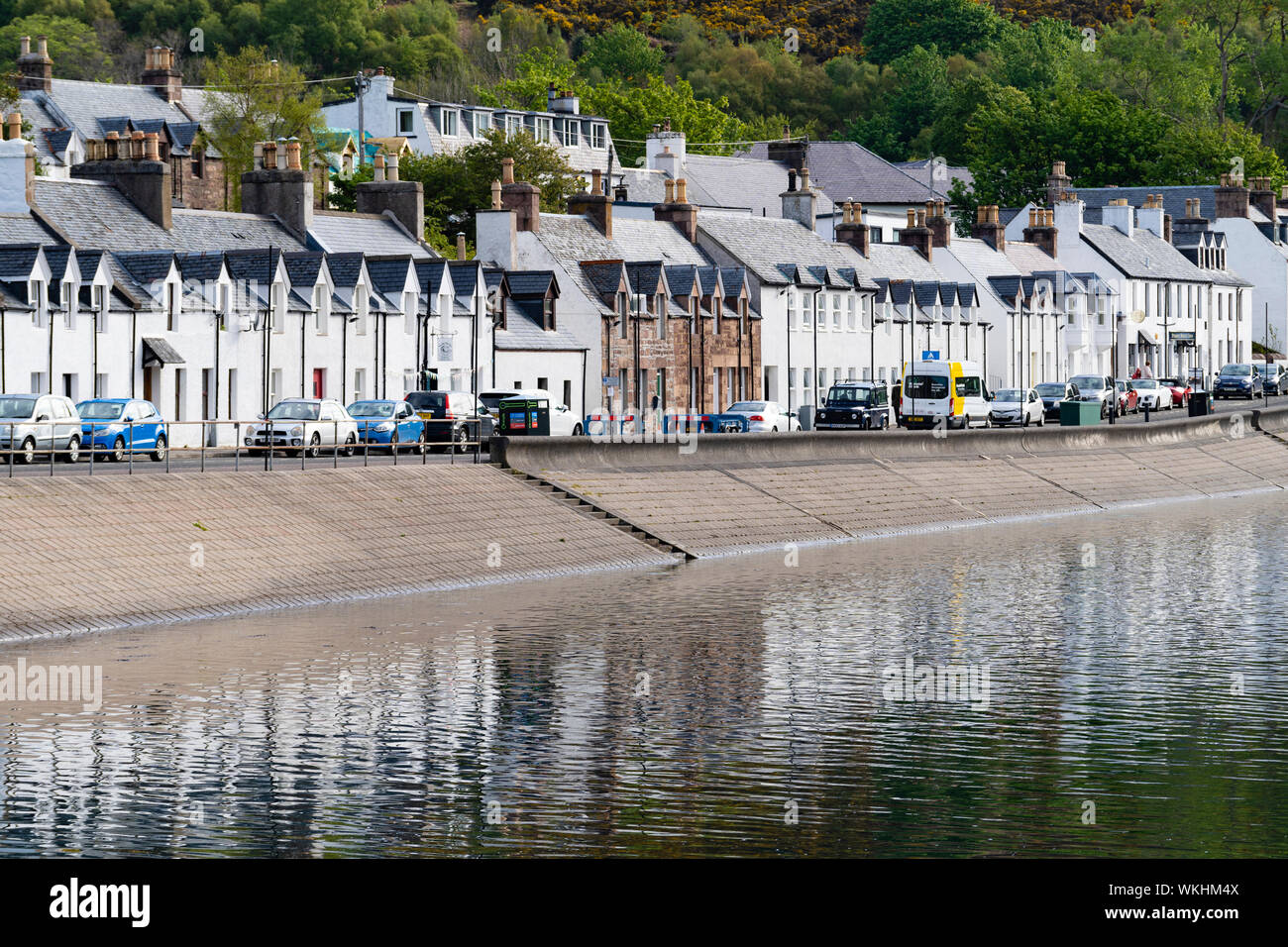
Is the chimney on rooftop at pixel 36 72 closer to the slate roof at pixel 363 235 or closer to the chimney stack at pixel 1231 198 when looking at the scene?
the slate roof at pixel 363 235

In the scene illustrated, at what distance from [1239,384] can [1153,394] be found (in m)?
13.6

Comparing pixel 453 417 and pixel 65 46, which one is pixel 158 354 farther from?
pixel 65 46

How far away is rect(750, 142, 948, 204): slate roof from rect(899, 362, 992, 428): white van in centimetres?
6249

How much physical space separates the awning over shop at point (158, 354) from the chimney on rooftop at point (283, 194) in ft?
44.7

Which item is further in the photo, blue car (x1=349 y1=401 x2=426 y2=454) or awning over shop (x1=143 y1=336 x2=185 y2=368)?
awning over shop (x1=143 y1=336 x2=185 y2=368)

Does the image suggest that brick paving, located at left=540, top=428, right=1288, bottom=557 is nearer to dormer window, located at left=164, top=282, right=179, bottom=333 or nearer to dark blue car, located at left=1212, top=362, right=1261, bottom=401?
dormer window, located at left=164, top=282, right=179, bottom=333

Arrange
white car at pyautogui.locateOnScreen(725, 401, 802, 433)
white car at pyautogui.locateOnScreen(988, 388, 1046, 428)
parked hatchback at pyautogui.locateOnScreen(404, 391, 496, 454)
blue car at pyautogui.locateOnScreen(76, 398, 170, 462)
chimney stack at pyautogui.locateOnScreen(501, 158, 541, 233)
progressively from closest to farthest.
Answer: blue car at pyautogui.locateOnScreen(76, 398, 170, 462) < parked hatchback at pyautogui.locateOnScreen(404, 391, 496, 454) < white car at pyautogui.locateOnScreen(725, 401, 802, 433) < chimney stack at pyautogui.locateOnScreen(501, 158, 541, 233) < white car at pyautogui.locateOnScreen(988, 388, 1046, 428)

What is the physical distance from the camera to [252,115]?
115 meters

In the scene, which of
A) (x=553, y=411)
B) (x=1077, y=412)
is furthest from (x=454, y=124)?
(x=553, y=411)

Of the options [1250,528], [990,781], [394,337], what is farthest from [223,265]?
[990,781]

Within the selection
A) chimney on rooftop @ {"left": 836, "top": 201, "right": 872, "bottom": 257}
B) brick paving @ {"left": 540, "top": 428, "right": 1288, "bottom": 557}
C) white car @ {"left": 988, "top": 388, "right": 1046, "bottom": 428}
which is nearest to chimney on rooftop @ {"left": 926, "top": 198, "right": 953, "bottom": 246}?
chimney on rooftop @ {"left": 836, "top": 201, "right": 872, "bottom": 257}

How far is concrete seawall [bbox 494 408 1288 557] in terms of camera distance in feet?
199

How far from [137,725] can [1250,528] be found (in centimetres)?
4490
